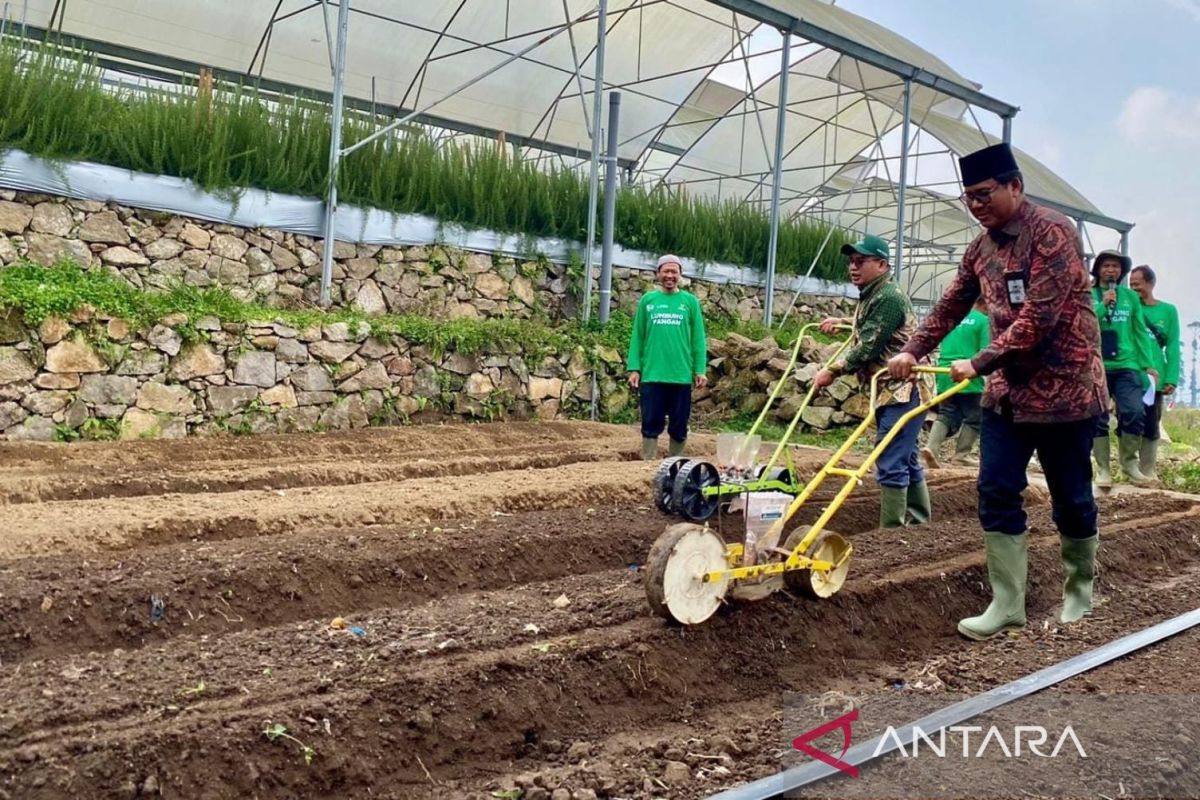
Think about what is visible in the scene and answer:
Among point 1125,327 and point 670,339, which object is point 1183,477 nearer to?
point 1125,327

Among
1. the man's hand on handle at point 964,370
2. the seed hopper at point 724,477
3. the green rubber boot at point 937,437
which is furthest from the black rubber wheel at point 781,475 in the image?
the green rubber boot at point 937,437

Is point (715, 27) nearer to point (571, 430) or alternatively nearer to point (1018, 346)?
point (571, 430)

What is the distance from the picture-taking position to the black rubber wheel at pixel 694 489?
5363 millimetres

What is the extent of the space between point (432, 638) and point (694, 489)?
225 cm

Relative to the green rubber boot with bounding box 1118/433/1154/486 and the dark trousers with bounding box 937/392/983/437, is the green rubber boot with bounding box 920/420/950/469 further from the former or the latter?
the green rubber boot with bounding box 1118/433/1154/486

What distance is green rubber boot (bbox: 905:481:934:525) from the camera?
21.0ft

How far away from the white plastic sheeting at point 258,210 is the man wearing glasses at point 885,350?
6407mm

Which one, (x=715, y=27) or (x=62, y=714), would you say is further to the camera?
(x=715, y=27)

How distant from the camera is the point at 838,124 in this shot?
20.9m

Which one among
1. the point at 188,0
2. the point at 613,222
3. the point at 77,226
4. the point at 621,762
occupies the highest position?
the point at 188,0

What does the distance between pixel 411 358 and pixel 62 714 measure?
7648mm

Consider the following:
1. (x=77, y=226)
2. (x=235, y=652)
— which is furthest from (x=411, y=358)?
(x=235, y=652)

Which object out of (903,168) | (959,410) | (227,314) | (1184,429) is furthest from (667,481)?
Result: (1184,429)

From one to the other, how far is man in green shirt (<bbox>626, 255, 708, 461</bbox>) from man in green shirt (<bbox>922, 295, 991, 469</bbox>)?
84.9 inches
